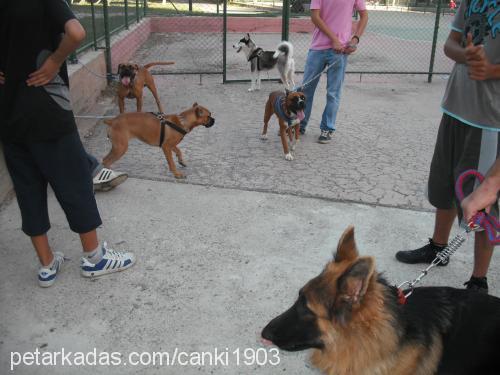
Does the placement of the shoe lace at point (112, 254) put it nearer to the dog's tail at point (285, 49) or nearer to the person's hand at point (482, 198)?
the person's hand at point (482, 198)

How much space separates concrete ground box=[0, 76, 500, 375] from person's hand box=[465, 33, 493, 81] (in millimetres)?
1478

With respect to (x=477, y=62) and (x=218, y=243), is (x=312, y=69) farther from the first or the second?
(x=477, y=62)

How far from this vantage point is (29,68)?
2480 mm

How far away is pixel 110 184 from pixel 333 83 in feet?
10.6

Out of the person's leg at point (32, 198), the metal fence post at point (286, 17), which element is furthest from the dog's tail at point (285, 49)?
the person's leg at point (32, 198)

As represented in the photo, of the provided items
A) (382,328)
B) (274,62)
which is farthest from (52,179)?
(274,62)

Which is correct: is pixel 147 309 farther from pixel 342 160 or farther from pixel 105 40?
pixel 105 40

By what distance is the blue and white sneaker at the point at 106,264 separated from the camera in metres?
3.09

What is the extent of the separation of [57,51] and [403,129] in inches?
215

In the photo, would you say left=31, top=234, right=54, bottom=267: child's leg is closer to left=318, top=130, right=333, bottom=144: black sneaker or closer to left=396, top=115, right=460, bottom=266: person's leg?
left=396, top=115, right=460, bottom=266: person's leg

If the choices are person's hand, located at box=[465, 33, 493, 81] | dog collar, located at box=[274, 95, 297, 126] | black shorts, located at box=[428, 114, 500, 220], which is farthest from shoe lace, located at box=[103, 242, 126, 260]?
dog collar, located at box=[274, 95, 297, 126]

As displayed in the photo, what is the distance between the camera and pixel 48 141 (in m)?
2.61

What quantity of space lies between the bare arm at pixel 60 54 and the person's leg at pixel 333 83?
3982mm

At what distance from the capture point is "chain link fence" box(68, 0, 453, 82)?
30.3 ft
